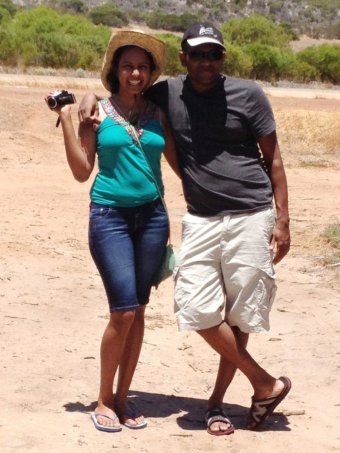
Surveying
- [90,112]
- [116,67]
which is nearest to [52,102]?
[90,112]

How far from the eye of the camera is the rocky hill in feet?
242

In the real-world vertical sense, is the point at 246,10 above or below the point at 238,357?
below

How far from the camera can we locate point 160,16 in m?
64.4

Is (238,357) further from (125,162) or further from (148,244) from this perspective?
(125,162)

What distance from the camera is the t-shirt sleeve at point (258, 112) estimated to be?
13.6 feet

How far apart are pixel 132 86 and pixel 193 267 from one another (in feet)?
2.65

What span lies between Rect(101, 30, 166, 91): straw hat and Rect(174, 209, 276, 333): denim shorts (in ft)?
2.29

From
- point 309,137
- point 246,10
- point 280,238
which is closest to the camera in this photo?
point 280,238

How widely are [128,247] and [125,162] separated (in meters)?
0.36

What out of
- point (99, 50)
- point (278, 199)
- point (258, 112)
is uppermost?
point (258, 112)

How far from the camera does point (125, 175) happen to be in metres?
4.11

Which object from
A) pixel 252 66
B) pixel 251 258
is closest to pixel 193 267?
pixel 251 258

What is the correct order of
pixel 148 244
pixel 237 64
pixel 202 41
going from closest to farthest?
pixel 202 41, pixel 148 244, pixel 237 64

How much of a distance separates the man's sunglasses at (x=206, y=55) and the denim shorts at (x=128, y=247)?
62 centimetres
